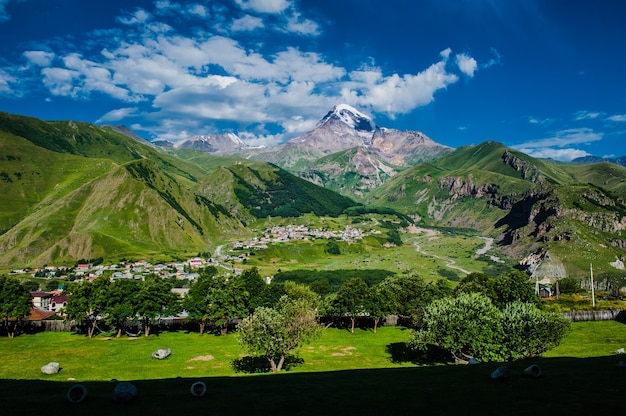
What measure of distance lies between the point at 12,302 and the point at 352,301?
81.1 m

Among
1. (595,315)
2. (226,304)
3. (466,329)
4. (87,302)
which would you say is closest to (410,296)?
(595,315)

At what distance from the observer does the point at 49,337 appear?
92.2 metres

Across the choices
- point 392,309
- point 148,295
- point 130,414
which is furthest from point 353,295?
point 130,414

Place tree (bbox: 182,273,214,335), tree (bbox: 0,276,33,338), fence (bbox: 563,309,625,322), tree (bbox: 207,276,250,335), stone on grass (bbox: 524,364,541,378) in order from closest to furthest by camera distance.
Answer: stone on grass (bbox: 524,364,541,378), tree (bbox: 0,276,33,338), tree (bbox: 207,276,250,335), tree (bbox: 182,273,214,335), fence (bbox: 563,309,625,322)

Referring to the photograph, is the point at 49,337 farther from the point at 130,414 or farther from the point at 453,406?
the point at 453,406

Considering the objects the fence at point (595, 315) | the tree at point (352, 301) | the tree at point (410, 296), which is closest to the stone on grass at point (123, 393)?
the tree at point (352, 301)

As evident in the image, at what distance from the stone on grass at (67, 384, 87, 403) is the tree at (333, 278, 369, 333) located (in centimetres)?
7854

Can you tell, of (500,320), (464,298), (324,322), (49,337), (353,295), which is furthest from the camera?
(324,322)

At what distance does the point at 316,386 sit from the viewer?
42.4m

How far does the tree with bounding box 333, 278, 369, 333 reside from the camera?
106 meters

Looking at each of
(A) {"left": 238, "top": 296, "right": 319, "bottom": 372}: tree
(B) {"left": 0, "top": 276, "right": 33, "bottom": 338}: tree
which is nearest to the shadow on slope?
(A) {"left": 238, "top": 296, "right": 319, "bottom": 372}: tree

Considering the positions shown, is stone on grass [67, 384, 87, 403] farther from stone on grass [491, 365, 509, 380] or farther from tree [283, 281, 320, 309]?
tree [283, 281, 320, 309]

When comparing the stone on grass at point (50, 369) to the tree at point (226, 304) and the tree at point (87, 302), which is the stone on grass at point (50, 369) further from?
the tree at point (226, 304)

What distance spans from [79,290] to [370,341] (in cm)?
7334
